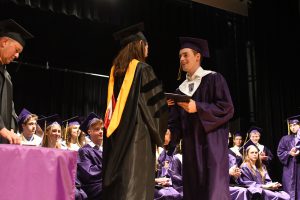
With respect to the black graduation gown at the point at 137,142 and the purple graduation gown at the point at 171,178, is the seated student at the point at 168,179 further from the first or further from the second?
the black graduation gown at the point at 137,142

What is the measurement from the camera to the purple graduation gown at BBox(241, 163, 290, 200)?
794cm

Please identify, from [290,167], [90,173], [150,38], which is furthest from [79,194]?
[150,38]

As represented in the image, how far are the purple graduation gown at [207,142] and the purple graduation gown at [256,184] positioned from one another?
4222 millimetres

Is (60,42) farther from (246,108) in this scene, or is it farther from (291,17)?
(291,17)

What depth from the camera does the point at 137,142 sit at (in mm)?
3230

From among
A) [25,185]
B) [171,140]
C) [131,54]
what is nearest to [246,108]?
[171,140]

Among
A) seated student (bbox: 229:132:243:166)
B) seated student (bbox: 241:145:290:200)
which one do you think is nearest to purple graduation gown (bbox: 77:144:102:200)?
seated student (bbox: 241:145:290:200)

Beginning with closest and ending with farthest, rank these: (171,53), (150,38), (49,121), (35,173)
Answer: (35,173) < (49,121) < (150,38) < (171,53)

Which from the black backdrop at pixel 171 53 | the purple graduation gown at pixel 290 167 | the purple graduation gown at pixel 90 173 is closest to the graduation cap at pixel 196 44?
the purple graduation gown at pixel 90 173

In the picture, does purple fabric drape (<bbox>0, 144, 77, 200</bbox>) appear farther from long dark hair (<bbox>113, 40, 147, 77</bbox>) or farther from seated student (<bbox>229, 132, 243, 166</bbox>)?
seated student (<bbox>229, 132, 243, 166</bbox>)

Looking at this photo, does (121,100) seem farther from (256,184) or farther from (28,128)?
(256,184)

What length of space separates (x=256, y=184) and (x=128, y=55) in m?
5.52

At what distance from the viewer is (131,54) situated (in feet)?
11.5

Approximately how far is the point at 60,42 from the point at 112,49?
1.43m
